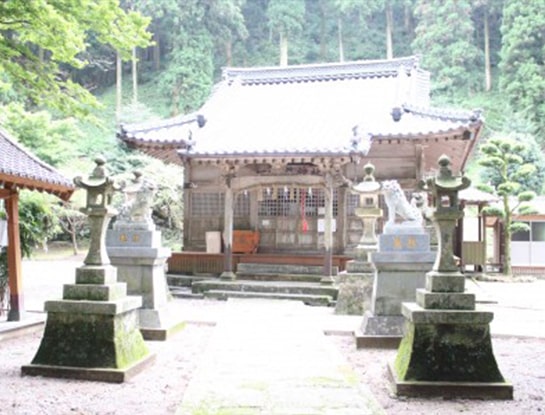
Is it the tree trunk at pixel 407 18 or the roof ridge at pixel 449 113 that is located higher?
the tree trunk at pixel 407 18

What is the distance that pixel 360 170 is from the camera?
48.3 ft

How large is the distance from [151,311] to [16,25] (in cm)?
448

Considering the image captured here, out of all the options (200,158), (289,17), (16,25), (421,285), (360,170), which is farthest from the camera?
(289,17)

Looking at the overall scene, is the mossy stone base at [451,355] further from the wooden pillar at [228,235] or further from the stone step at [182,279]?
the stone step at [182,279]

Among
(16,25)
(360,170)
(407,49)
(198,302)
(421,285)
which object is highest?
(407,49)

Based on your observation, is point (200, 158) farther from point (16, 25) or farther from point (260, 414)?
point (260, 414)

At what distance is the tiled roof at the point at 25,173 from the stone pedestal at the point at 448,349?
6.30 meters

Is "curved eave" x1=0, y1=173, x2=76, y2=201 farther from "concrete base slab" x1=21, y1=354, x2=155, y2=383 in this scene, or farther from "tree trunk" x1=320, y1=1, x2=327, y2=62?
"tree trunk" x1=320, y1=1, x2=327, y2=62

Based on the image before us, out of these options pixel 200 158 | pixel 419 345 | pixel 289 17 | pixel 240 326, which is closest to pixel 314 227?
pixel 200 158

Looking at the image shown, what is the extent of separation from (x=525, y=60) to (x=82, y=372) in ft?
124

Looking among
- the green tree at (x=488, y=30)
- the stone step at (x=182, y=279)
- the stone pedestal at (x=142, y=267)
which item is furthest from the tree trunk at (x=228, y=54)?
the stone pedestal at (x=142, y=267)

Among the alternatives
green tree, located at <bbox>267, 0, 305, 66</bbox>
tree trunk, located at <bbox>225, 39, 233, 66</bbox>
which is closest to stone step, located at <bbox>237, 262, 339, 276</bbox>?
green tree, located at <bbox>267, 0, 305, 66</bbox>

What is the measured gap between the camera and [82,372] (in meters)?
5.57

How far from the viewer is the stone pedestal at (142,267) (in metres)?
8.12
